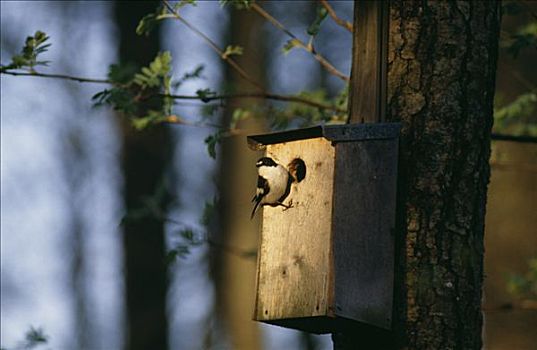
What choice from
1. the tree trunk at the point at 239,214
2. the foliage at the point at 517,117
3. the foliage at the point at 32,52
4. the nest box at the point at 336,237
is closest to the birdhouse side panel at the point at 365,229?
the nest box at the point at 336,237

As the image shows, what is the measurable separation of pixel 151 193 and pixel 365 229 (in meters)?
5.08

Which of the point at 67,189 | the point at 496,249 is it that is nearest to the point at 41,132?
the point at 67,189

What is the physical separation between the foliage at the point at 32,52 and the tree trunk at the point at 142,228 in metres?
3.72

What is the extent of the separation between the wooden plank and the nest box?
0.11 meters

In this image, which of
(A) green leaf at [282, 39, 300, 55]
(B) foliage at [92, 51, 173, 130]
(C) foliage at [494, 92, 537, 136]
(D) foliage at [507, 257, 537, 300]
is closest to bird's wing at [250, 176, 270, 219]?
(B) foliage at [92, 51, 173, 130]

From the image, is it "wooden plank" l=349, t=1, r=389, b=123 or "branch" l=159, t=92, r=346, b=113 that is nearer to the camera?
"wooden plank" l=349, t=1, r=389, b=123

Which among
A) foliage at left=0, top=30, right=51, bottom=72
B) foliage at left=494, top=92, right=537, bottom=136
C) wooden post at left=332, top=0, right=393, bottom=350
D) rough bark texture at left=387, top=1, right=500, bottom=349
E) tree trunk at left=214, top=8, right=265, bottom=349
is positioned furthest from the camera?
tree trunk at left=214, top=8, right=265, bottom=349

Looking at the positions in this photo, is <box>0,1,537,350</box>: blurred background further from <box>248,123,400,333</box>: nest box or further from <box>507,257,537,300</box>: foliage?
<box>248,123,400,333</box>: nest box

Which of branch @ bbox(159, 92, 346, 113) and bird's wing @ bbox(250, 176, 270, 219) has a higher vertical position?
branch @ bbox(159, 92, 346, 113)

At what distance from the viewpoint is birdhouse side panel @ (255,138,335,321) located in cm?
395

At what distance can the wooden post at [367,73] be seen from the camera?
13.1 ft

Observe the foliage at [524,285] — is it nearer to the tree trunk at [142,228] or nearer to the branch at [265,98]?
the branch at [265,98]

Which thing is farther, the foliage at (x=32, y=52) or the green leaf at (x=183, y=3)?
the green leaf at (x=183, y=3)

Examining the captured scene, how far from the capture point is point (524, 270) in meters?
8.91
